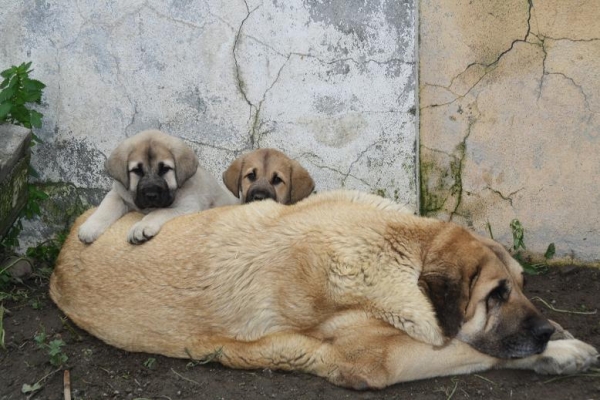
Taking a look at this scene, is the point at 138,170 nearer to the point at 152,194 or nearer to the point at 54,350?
the point at 152,194

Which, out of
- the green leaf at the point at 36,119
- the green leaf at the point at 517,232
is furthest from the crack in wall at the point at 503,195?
the green leaf at the point at 36,119

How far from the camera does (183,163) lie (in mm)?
5609

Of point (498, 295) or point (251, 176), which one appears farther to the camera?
point (251, 176)

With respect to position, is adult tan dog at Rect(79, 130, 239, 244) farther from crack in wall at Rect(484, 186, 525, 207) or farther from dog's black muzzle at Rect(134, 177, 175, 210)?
crack in wall at Rect(484, 186, 525, 207)

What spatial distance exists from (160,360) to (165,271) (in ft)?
1.70

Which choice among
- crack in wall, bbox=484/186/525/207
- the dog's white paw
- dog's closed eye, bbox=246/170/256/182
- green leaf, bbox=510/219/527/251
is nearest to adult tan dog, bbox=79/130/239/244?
dog's closed eye, bbox=246/170/256/182

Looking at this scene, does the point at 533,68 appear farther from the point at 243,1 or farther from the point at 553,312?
the point at 243,1

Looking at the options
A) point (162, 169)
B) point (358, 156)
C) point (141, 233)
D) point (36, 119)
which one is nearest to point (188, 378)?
point (141, 233)

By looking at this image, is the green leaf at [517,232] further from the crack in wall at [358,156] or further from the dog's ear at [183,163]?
the dog's ear at [183,163]

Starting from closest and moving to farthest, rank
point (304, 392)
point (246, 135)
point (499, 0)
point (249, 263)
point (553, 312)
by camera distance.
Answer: point (304, 392) → point (249, 263) → point (553, 312) → point (499, 0) → point (246, 135)

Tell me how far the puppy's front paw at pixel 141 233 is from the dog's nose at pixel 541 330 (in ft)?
7.59

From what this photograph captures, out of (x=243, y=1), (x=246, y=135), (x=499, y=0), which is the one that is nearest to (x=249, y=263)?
(x=246, y=135)

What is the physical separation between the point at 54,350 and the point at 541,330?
272cm

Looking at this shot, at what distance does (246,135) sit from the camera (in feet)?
20.1
